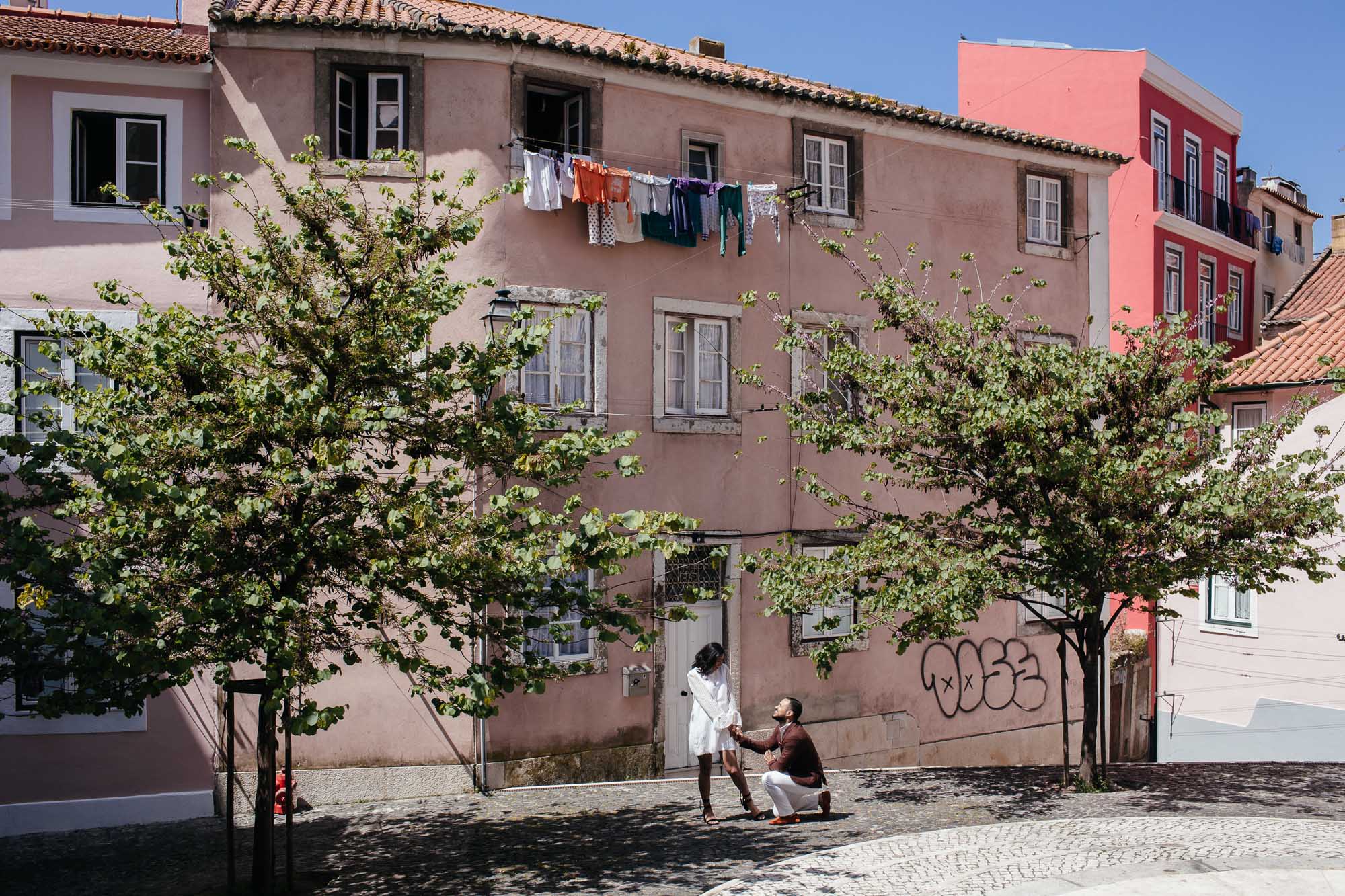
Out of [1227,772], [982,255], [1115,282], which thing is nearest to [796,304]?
[982,255]

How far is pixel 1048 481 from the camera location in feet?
40.4

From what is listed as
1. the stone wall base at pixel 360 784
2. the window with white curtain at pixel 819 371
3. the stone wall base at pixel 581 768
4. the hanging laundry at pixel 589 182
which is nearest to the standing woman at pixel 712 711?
the stone wall base at pixel 581 768

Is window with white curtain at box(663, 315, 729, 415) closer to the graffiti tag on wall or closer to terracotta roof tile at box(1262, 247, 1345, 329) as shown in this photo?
the graffiti tag on wall

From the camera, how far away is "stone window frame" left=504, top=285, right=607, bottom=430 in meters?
15.0

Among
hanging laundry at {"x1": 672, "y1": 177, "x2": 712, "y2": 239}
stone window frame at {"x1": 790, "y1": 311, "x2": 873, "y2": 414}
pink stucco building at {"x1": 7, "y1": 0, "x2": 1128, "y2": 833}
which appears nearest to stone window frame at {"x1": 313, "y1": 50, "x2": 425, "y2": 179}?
pink stucco building at {"x1": 7, "y1": 0, "x2": 1128, "y2": 833}

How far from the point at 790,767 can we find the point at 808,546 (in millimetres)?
5828

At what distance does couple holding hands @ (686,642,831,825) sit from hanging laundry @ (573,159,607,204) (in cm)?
610

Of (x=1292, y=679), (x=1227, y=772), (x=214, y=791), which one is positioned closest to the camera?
(x=214, y=791)

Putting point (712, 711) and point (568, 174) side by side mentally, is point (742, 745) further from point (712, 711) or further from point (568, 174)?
point (568, 174)

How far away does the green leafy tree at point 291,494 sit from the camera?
8.38 metres

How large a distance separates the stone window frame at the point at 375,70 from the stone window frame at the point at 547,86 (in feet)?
3.47

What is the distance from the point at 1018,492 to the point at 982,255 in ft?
24.3

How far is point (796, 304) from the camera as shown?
56.4 ft

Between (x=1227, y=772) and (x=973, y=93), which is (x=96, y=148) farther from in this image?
(x=973, y=93)
